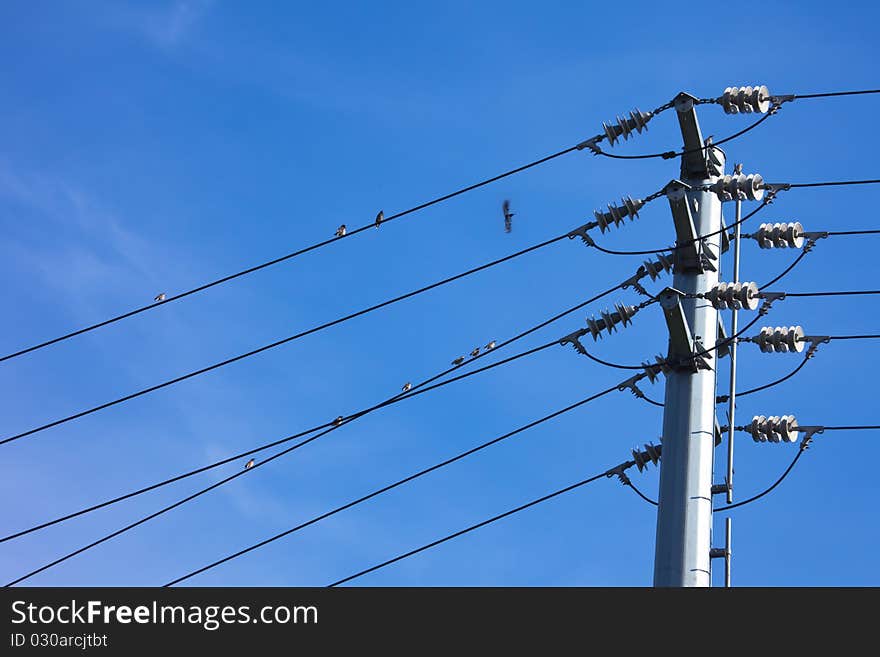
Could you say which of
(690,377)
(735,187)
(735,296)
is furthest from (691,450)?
(735,187)

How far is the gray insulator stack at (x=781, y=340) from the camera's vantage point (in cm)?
2853

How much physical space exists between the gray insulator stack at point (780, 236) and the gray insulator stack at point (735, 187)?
516 mm

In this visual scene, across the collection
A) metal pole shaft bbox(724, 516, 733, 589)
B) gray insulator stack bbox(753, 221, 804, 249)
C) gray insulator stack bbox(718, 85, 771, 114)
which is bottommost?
metal pole shaft bbox(724, 516, 733, 589)

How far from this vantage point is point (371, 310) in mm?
32531

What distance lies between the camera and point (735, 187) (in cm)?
2912

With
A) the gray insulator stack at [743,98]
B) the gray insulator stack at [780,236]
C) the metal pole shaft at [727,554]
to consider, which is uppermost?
the gray insulator stack at [743,98]

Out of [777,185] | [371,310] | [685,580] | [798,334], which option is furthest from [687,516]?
[371,310]

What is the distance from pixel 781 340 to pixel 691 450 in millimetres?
2148

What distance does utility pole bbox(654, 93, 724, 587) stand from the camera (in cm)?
2692

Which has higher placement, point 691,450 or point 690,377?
point 690,377

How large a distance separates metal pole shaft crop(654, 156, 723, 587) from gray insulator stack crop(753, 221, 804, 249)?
27.6 inches

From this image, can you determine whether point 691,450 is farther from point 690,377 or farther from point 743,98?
point 743,98

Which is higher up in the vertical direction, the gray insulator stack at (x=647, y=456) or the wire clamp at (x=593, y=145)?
the wire clamp at (x=593, y=145)
